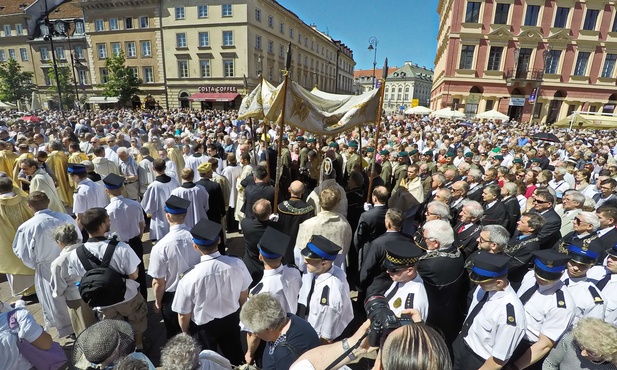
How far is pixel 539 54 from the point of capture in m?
35.7

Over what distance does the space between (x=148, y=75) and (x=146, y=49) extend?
3179 millimetres

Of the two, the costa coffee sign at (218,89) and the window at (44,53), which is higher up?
the window at (44,53)

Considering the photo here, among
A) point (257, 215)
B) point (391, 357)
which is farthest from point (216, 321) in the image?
→ point (391, 357)

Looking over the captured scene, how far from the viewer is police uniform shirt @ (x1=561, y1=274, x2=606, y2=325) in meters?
2.78

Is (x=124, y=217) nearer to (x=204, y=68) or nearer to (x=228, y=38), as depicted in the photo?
(x=228, y=38)

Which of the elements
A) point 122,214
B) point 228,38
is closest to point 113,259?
point 122,214

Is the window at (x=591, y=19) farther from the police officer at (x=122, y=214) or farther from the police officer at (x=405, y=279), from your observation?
the police officer at (x=122, y=214)

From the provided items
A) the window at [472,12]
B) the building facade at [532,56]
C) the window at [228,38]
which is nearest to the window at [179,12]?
the window at [228,38]

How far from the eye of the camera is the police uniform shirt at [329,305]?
2.73 meters

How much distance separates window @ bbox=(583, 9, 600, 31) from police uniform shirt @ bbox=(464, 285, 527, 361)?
4775 cm

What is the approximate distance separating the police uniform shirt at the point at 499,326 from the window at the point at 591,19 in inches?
1880

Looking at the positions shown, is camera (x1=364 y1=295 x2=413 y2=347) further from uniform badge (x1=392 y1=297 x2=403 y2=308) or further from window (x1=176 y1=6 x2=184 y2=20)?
window (x1=176 y1=6 x2=184 y2=20)

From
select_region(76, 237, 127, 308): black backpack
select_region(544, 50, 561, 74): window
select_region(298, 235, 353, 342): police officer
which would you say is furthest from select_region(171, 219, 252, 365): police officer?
select_region(544, 50, 561, 74): window

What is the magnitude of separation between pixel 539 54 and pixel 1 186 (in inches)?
1832
